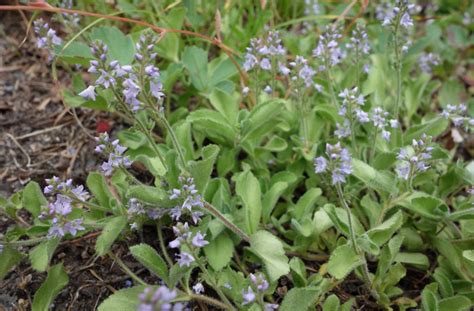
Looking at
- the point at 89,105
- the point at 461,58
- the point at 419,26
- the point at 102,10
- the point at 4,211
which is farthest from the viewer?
the point at 419,26

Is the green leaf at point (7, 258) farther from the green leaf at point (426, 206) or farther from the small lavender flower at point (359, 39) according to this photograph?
the small lavender flower at point (359, 39)

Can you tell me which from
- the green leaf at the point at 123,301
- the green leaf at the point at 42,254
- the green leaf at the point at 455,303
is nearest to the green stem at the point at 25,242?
the green leaf at the point at 42,254

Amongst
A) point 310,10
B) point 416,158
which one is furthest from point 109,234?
point 310,10

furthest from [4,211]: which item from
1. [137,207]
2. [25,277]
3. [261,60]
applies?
[261,60]

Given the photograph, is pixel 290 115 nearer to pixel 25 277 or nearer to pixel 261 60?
pixel 261 60

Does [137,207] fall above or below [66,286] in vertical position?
above

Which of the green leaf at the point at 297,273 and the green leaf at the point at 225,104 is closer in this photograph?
the green leaf at the point at 297,273

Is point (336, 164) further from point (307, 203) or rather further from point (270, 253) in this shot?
point (307, 203)
